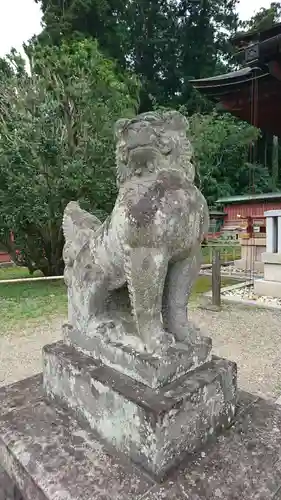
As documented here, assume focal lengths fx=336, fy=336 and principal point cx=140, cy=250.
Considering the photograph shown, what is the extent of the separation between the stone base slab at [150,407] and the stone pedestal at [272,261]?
12.8ft

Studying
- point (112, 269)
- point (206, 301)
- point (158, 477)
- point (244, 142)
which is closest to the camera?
point (158, 477)

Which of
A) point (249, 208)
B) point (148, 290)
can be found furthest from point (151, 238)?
point (249, 208)

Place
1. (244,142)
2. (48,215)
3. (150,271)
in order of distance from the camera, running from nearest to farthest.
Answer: (150,271), (48,215), (244,142)

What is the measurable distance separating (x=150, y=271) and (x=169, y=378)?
35cm

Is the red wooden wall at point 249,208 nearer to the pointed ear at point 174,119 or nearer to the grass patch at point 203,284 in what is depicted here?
the grass patch at point 203,284

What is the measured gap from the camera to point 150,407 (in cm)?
96

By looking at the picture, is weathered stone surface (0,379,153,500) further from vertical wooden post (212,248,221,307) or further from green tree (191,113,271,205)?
green tree (191,113,271,205)

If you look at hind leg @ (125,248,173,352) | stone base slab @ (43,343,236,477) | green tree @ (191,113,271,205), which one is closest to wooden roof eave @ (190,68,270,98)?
green tree @ (191,113,271,205)

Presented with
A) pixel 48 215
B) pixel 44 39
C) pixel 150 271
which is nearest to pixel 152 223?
pixel 150 271

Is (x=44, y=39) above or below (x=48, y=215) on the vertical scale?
above

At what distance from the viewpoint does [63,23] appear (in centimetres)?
1435

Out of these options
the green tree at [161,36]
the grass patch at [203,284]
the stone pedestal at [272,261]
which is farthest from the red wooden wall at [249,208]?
the green tree at [161,36]

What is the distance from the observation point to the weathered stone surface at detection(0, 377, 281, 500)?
0.92 m

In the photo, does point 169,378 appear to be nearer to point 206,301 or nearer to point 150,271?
point 150,271
